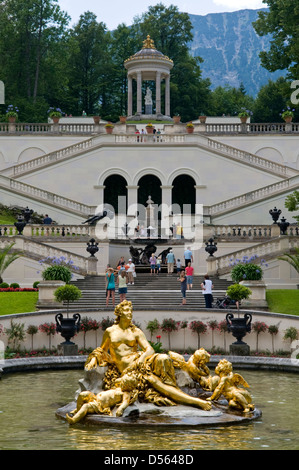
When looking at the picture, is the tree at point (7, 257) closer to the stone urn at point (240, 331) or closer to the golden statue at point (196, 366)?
the stone urn at point (240, 331)

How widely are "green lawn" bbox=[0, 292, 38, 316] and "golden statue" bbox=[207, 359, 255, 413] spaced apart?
14.7 meters

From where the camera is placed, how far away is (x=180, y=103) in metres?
75.6

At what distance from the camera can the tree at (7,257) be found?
34481 mm

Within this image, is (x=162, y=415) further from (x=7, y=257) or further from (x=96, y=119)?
(x=96, y=119)

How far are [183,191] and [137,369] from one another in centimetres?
4013

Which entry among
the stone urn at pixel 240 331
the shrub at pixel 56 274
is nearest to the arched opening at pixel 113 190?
the shrub at pixel 56 274

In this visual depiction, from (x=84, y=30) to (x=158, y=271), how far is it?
46.1m

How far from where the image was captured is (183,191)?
53.4 metres

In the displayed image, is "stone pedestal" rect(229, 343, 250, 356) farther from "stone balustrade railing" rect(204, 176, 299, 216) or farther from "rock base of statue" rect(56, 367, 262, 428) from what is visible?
"stone balustrade railing" rect(204, 176, 299, 216)

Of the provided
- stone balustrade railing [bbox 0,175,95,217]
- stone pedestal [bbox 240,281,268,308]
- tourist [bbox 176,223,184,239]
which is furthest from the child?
stone balustrade railing [bbox 0,175,95,217]

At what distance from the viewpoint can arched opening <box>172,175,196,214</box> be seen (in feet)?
174

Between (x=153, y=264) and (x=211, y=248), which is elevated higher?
(x=211, y=248)

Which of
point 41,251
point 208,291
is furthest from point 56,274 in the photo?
point 41,251
